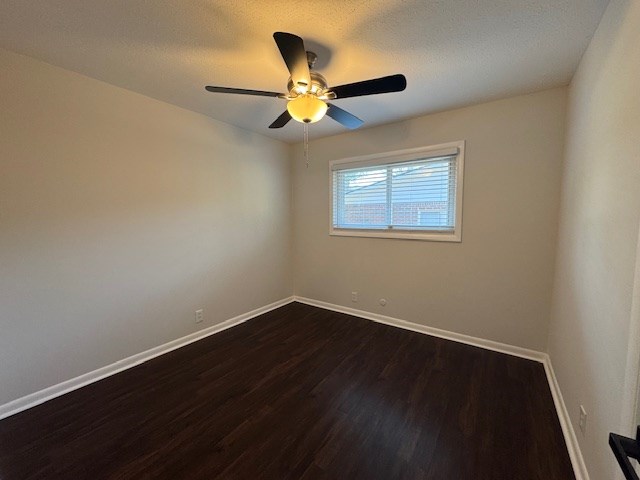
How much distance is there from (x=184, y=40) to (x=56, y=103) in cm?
114

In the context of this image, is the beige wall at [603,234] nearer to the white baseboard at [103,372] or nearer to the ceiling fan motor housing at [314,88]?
the ceiling fan motor housing at [314,88]

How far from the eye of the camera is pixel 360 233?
338 centimetres

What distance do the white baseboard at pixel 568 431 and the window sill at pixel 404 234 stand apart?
4.45 ft

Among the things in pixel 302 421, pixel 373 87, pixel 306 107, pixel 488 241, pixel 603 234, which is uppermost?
pixel 373 87

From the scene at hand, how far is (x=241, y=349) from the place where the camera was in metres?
2.62

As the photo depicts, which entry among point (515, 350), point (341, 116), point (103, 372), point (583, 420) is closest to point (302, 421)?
point (583, 420)

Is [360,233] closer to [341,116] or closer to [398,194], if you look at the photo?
[398,194]

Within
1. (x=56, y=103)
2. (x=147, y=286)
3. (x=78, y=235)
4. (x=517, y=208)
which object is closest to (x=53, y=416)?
(x=147, y=286)

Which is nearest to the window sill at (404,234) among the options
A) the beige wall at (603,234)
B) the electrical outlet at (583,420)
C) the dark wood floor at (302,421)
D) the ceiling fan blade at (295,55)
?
the beige wall at (603,234)

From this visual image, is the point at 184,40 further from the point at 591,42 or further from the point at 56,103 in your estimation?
the point at 591,42

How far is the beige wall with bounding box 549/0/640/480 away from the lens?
40.2 inches

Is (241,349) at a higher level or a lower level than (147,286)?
lower

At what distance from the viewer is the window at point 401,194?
2.74 metres

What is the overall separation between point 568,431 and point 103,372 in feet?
11.1
